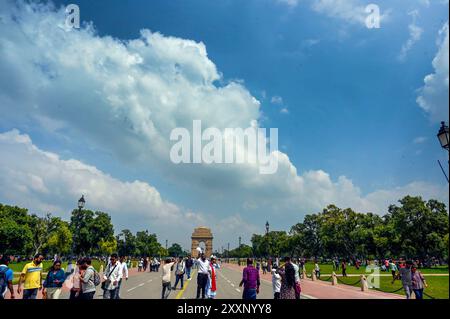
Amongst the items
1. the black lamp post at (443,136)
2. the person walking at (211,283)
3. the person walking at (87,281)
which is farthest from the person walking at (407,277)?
the person walking at (87,281)

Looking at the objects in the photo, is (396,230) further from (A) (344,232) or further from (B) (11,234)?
(B) (11,234)

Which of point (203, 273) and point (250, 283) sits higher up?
point (250, 283)

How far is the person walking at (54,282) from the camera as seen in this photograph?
30.0ft

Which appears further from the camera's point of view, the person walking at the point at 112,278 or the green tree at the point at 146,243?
the green tree at the point at 146,243

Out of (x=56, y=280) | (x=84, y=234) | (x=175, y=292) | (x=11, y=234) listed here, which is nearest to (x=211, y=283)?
(x=56, y=280)

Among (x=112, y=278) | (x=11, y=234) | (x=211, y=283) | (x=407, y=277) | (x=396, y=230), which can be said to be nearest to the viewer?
(x=112, y=278)

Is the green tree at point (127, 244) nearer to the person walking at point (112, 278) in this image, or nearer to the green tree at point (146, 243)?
the green tree at point (146, 243)

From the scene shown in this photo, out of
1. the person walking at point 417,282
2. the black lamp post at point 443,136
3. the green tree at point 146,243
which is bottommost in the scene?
the green tree at point 146,243

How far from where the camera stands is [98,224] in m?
76.1

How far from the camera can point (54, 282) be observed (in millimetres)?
9180

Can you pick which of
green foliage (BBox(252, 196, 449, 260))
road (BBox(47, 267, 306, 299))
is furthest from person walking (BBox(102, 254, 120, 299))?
green foliage (BBox(252, 196, 449, 260))

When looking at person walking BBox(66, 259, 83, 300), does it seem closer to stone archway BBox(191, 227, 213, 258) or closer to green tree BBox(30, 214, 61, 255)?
green tree BBox(30, 214, 61, 255)
